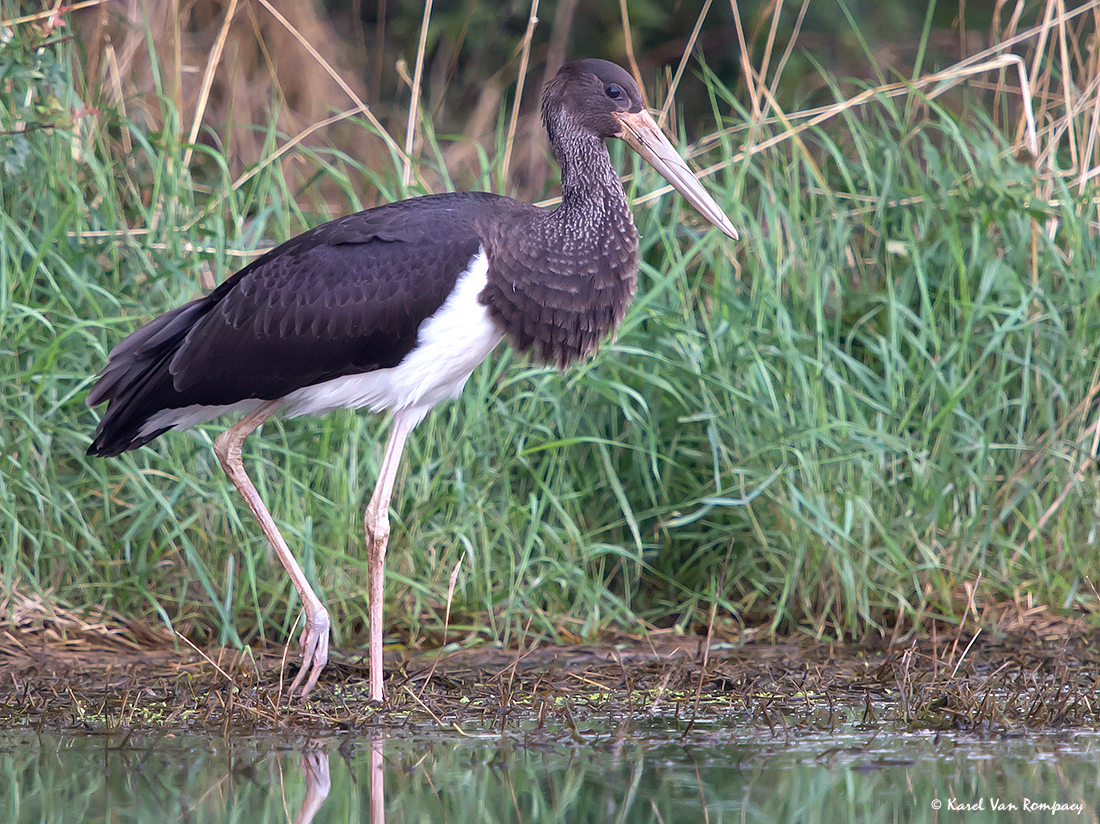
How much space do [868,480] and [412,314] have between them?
153 cm

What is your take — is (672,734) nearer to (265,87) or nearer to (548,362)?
(548,362)

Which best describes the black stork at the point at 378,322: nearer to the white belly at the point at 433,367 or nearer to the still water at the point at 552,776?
the white belly at the point at 433,367

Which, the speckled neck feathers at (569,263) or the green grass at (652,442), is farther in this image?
the green grass at (652,442)

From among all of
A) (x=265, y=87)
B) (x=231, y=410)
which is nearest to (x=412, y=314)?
(x=231, y=410)

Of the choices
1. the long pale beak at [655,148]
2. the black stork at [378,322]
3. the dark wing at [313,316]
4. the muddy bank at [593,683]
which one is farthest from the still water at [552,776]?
the long pale beak at [655,148]

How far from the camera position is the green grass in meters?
4.38

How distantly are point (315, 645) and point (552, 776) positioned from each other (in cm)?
123

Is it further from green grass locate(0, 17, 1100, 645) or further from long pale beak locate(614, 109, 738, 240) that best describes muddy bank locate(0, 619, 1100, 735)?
long pale beak locate(614, 109, 738, 240)

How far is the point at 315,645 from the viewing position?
4.00 m

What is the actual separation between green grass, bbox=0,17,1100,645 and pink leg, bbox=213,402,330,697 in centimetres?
17

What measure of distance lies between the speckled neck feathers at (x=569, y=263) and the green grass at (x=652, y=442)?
1.44 feet

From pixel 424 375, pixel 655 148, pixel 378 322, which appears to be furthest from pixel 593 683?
pixel 655 148

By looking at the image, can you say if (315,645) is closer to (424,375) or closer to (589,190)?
(424,375)

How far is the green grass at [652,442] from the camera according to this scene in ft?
14.4
